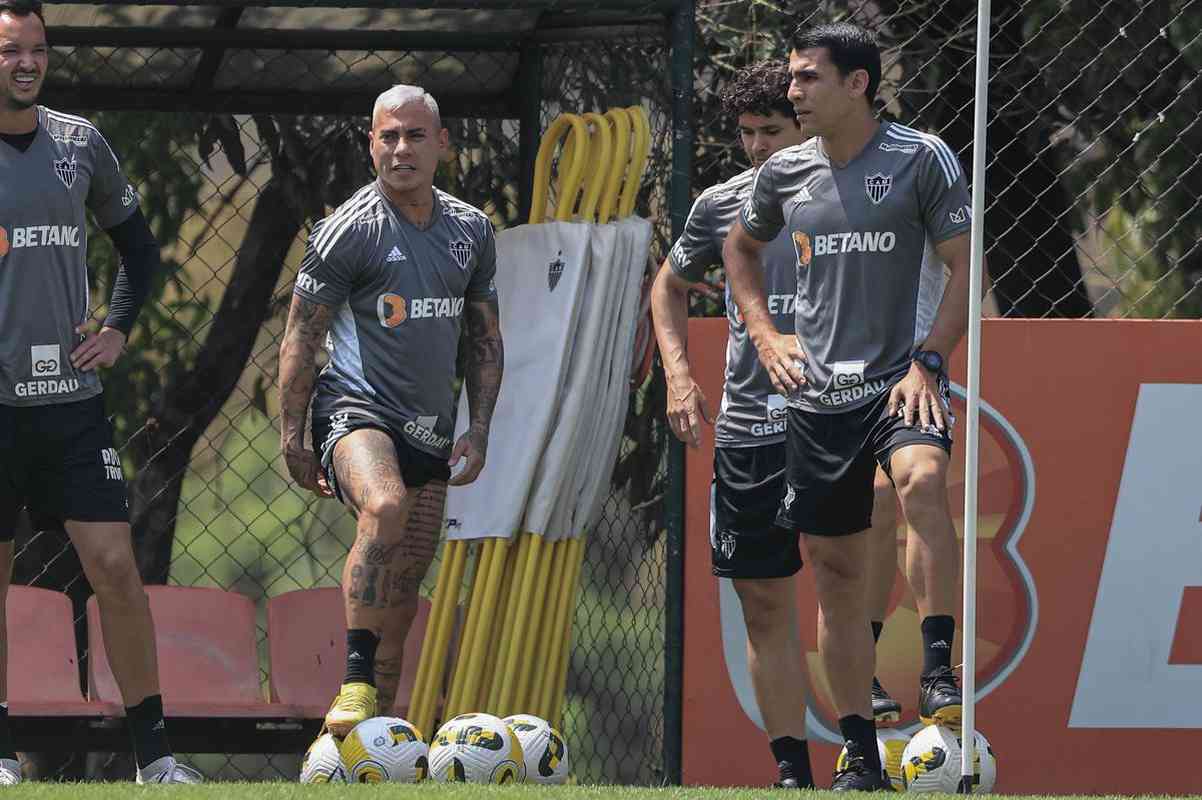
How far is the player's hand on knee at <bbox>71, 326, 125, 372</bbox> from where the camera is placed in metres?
5.99

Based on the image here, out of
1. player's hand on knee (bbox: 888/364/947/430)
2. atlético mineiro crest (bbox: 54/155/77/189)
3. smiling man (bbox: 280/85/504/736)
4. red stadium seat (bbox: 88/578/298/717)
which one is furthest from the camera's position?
red stadium seat (bbox: 88/578/298/717)

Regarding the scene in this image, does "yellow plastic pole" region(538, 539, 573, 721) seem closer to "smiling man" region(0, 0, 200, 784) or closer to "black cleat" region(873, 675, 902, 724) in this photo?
"black cleat" region(873, 675, 902, 724)

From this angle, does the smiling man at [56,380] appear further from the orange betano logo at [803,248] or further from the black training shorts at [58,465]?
the orange betano logo at [803,248]

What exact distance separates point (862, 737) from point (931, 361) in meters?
1.06

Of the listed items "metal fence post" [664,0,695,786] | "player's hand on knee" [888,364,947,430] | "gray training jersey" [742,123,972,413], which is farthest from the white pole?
"metal fence post" [664,0,695,786]

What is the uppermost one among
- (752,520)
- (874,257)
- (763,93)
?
(763,93)

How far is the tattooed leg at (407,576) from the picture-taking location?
6625mm

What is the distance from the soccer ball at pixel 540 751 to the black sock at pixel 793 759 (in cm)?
63

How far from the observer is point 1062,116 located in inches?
345

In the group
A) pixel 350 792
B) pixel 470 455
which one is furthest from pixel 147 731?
pixel 470 455

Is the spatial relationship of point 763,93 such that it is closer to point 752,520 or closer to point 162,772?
point 752,520

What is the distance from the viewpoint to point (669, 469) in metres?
7.09

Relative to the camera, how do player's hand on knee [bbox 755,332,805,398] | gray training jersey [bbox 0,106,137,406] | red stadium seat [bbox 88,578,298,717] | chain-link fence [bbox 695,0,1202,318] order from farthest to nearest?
1. chain-link fence [bbox 695,0,1202,318]
2. red stadium seat [bbox 88,578,298,717]
3. gray training jersey [bbox 0,106,137,406]
4. player's hand on knee [bbox 755,332,805,398]

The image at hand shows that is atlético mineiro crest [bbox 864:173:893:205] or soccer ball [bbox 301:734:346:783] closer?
atlético mineiro crest [bbox 864:173:893:205]
